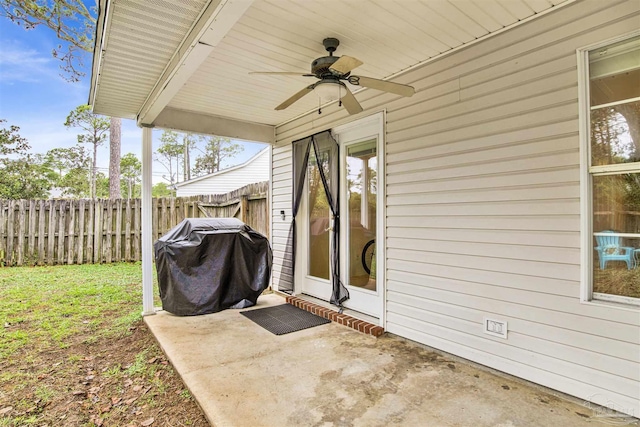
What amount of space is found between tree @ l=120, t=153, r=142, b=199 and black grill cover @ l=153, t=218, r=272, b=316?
1962 cm

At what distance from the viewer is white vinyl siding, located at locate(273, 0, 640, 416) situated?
80.7 inches

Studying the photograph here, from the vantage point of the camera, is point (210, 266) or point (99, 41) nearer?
point (99, 41)

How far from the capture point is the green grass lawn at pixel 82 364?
2107mm

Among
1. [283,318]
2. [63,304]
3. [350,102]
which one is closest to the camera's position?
[350,102]

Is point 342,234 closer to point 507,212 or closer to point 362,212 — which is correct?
point 362,212

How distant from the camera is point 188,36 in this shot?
7.42 ft

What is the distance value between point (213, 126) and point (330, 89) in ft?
8.38

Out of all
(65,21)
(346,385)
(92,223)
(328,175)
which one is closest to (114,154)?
(92,223)

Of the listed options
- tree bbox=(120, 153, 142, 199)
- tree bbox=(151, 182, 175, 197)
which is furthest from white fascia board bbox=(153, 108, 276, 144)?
tree bbox=(151, 182, 175, 197)

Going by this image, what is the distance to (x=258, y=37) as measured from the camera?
2.54 metres

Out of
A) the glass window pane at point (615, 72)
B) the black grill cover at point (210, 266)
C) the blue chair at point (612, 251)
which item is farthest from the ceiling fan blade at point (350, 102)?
the black grill cover at point (210, 266)

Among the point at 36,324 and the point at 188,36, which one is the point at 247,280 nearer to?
the point at 36,324

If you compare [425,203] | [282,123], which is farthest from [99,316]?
[425,203]

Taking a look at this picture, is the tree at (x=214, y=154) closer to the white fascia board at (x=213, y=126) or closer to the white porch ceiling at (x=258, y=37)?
the white fascia board at (x=213, y=126)
